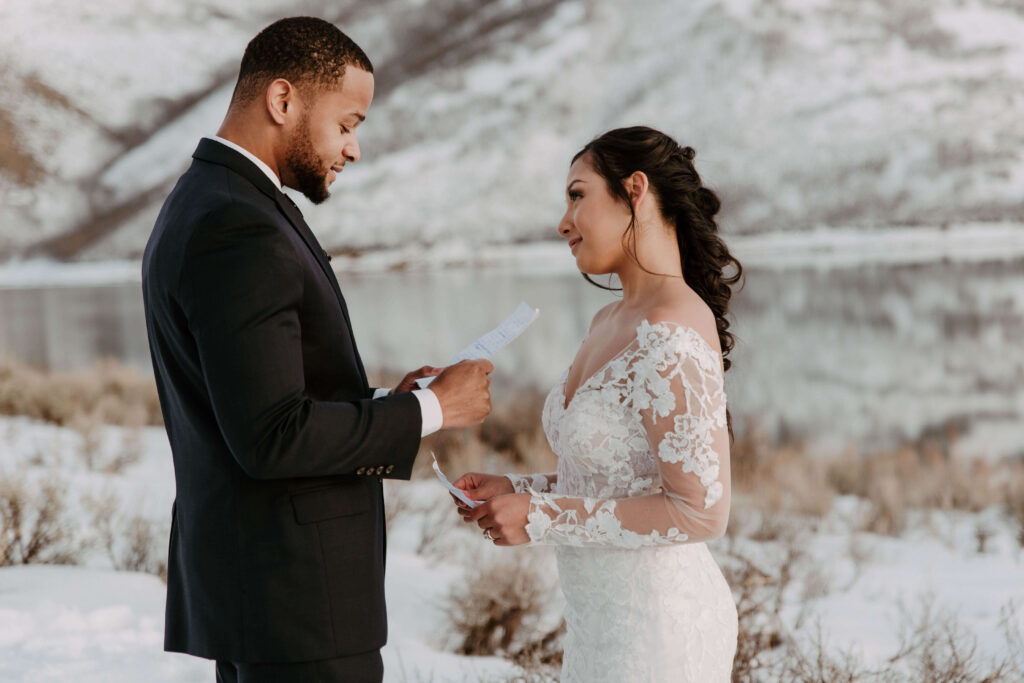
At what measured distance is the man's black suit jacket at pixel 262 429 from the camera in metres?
1.68

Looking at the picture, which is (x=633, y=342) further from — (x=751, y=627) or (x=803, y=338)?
(x=803, y=338)

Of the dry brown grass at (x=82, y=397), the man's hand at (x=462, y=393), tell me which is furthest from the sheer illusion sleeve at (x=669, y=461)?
the dry brown grass at (x=82, y=397)

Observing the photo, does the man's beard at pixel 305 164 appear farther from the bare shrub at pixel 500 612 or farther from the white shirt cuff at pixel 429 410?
the bare shrub at pixel 500 612

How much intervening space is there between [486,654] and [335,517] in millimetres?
2612

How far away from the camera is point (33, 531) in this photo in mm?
4734

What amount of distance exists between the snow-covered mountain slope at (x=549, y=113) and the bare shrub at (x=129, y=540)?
321ft

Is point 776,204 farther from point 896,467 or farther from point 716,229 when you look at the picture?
point 716,229

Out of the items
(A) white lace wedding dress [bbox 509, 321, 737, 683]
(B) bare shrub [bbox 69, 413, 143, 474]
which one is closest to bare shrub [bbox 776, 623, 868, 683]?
(A) white lace wedding dress [bbox 509, 321, 737, 683]

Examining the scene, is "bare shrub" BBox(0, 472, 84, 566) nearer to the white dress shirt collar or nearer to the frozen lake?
the white dress shirt collar

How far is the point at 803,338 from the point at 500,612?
47.5m

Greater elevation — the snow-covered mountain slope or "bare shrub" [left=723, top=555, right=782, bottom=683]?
the snow-covered mountain slope

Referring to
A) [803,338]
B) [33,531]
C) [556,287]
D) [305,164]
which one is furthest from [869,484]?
[556,287]

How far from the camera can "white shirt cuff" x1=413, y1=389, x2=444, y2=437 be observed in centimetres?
187

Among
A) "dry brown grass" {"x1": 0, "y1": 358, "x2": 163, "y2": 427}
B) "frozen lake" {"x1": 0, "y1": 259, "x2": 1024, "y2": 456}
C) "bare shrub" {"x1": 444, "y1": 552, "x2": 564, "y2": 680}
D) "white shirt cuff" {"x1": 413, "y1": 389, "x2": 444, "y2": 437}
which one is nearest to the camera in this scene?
"white shirt cuff" {"x1": 413, "y1": 389, "x2": 444, "y2": 437}
